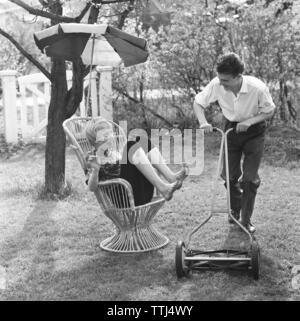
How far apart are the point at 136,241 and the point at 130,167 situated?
0.60m

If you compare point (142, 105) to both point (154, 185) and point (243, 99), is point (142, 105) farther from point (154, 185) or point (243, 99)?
point (154, 185)

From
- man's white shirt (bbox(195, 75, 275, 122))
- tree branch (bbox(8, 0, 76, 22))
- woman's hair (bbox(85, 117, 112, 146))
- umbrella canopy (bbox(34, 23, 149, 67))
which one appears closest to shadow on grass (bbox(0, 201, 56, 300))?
woman's hair (bbox(85, 117, 112, 146))

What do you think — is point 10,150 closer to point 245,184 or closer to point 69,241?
point 69,241

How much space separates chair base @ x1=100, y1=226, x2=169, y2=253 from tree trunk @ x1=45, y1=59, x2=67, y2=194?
1.71m

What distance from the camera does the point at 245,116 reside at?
5145 millimetres

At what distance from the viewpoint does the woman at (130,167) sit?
4.91 meters

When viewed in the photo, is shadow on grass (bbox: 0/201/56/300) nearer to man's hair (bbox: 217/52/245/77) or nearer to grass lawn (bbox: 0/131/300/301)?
grass lawn (bbox: 0/131/300/301)

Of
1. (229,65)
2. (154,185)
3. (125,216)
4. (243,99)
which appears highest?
(229,65)

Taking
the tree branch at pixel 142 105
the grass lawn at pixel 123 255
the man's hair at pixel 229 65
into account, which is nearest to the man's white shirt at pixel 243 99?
the man's hair at pixel 229 65

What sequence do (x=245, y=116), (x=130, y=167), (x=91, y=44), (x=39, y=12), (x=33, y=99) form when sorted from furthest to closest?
(x=33, y=99), (x=91, y=44), (x=39, y=12), (x=245, y=116), (x=130, y=167)

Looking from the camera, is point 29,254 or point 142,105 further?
point 142,105

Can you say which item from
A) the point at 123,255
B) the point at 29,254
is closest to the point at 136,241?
the point at 123,255

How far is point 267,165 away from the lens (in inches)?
313

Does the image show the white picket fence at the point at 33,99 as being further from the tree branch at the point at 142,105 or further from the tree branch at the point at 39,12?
the tree branch at the point at 39,12
